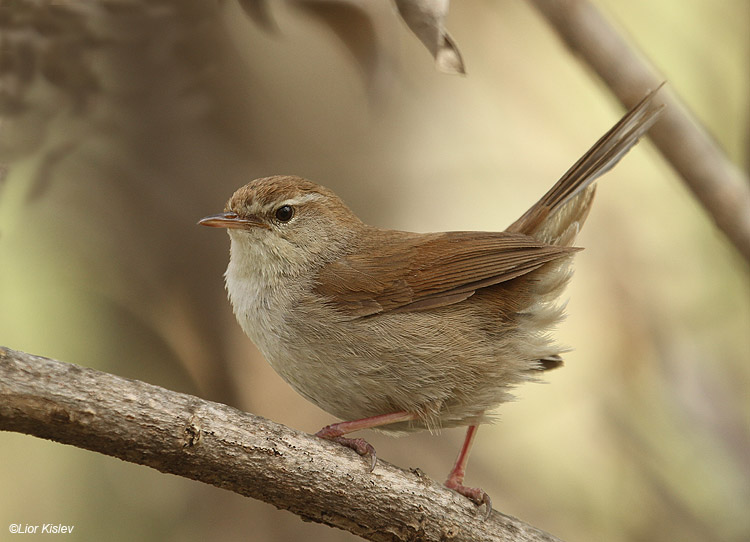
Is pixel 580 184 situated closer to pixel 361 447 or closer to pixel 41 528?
pixel 361 447

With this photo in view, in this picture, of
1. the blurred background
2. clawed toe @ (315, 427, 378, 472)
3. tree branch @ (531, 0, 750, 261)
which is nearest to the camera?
clawed toe @ (315, 427, 378, 472)

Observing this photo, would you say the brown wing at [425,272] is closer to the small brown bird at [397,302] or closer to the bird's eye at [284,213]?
the small brown bird at [397,302]

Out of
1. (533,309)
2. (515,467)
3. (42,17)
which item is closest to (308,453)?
(533,309)

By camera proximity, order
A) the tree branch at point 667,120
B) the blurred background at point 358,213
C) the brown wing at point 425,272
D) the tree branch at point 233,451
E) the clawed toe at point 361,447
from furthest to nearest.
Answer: the blurred background at point 358,213 < the tree branch at point 667,120 < the brown wing at point 425,272 < the clawed toe at point 361,447 < the tree branch at point 233,451

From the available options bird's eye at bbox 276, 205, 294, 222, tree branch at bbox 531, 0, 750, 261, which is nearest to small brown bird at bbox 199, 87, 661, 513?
bird's eye at bbox 276, 205, 294, 222

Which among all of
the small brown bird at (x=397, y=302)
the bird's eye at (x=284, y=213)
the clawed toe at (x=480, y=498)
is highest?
the bird's eye at (x=284, y=213)

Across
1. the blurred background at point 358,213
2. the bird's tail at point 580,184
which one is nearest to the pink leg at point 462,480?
the blurred background at point 358,213

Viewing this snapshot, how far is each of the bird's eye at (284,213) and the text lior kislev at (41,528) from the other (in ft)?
7.43

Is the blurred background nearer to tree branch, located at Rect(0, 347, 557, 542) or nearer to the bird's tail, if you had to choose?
the bird's tail

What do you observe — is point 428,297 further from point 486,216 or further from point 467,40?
point 467,40

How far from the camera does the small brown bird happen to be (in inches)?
133

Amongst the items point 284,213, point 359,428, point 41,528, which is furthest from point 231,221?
point 41,528

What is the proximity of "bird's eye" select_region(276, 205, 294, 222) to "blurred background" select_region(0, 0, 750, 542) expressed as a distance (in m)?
0.80

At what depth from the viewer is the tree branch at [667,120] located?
364 centimetres
